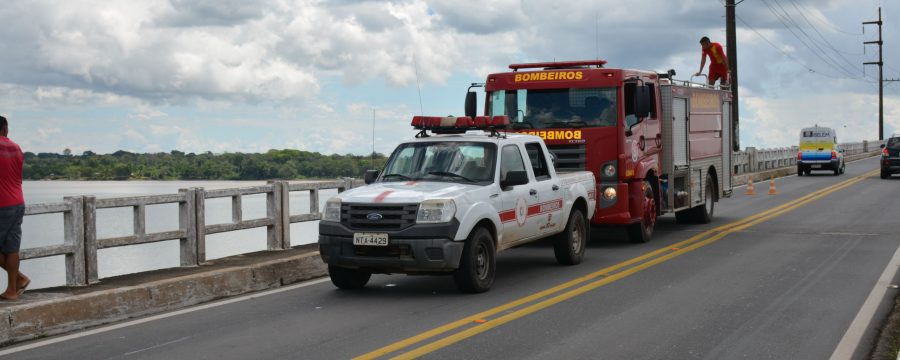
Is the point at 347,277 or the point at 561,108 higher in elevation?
the point at 561,108

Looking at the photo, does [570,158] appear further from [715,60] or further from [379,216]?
[715,60]

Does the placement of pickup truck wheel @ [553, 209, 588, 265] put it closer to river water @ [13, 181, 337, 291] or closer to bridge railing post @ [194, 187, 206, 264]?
river water @ [13, 181, 337, 291]

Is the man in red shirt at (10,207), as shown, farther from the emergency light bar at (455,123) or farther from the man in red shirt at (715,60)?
the man in red shirt at (715,60)

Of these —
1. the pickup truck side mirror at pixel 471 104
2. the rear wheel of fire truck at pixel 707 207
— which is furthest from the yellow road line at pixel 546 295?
the pickup truck side mirror at pixel 471 104

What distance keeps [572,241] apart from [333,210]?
3.81m

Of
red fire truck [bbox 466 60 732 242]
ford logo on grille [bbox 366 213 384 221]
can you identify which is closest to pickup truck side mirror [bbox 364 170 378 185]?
ford logo on grille [bbox 366 213 384 221]

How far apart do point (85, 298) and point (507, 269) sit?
18.4ft

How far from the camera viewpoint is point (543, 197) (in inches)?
487

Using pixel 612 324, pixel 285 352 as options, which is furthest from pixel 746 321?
pixel 285 352

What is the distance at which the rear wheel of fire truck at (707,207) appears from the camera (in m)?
19.8

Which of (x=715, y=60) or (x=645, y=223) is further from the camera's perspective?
(x=715, y=60)

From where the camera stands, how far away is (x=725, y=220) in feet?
68.2

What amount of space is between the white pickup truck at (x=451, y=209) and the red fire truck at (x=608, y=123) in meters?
2.06

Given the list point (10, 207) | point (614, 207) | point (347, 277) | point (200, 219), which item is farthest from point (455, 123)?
point (10, 207)
